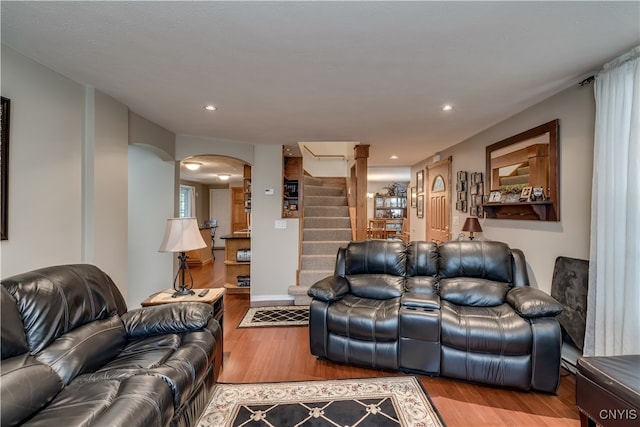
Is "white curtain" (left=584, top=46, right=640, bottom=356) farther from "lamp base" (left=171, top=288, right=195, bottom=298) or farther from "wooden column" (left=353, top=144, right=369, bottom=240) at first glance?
"lamp base" (left=171, top=288, right=195, bottom=298)

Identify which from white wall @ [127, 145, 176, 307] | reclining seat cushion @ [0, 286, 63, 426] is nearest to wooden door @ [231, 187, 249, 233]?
white wall @ [127, 145, 176, 307]

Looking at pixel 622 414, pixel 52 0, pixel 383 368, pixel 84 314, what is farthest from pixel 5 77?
pixel 622 414

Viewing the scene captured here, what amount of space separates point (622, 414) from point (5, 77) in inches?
153

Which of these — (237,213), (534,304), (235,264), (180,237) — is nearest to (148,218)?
(235,264)

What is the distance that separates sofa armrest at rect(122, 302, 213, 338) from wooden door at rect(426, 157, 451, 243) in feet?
13.0

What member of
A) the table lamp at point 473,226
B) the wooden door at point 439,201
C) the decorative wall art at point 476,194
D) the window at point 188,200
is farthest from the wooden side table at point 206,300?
the window at point 188,200

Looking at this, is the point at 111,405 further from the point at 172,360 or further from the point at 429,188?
the point at 429,188

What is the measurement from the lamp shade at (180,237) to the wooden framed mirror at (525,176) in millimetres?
3153

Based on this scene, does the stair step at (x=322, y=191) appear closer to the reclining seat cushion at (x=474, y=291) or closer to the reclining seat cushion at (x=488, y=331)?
the reclining seat cushion at (x=474, y=291)

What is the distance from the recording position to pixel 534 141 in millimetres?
2904

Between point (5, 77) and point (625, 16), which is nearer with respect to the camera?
point (625, 16)

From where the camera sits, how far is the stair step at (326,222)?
18.1 feet

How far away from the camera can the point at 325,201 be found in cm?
616

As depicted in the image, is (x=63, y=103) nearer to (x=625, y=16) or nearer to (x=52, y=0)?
(x=52, y=0)
